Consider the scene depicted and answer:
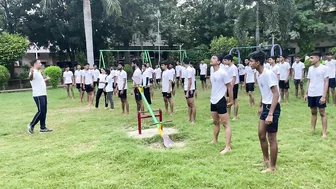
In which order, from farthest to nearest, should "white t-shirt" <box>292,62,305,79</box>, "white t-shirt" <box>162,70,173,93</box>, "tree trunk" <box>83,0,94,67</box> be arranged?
1. "tree trunk" <box>83,0,94,67</box>
2. "white t-shirt" <box>292,62,305,79</box>
3. "white t-shirt" <box>162,70,173,93</box>

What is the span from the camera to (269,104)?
4.22 metres

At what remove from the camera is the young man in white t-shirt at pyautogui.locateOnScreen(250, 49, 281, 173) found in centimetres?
408

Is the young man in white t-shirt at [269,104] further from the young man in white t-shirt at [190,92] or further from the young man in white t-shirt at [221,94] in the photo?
the young man in white t-shirt at [190,92]

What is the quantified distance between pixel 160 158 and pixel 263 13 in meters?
16.2

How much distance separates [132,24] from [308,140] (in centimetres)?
2218

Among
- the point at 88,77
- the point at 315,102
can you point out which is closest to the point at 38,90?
the point at 88,77

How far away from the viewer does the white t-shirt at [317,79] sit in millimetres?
5887

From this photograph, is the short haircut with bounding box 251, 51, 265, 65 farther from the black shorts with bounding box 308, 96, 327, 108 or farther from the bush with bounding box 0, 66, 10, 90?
the bush with bounding box 0, 66, 10, 90

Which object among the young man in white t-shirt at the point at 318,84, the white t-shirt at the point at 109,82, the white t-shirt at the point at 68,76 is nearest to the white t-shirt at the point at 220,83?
the young man in white t-shirt at the point at 318,84

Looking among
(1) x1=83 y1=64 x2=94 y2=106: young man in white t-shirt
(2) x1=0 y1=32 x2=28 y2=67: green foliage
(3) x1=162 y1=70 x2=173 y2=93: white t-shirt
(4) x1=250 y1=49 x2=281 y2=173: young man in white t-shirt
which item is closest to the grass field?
(4) x1=250 y1=49 x2=281 y2=173: young man in white t-shirt

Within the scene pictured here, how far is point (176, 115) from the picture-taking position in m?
9.09

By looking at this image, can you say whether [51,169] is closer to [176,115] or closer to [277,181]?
[277,181]

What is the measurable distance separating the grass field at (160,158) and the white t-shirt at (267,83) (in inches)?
39.6

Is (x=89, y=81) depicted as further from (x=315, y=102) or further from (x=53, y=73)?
(x=53, y=73)
